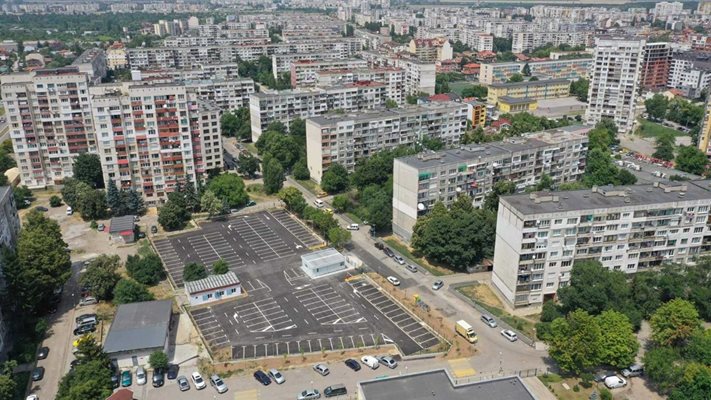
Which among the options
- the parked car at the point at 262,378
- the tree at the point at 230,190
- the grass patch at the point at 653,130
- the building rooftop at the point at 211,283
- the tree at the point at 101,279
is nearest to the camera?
the parked car at the point at 262,378

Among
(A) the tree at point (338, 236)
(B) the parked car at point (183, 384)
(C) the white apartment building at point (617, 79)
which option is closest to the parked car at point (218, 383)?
(B) the parked car at point (183, 384)

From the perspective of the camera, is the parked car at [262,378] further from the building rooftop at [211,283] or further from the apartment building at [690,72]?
the apartment building at [690,72]

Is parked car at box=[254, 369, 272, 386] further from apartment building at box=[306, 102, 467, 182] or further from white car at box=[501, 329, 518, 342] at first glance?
apartment building at box=[306, 102, 467, 182]

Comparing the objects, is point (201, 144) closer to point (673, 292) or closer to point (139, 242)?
point (139, 242)

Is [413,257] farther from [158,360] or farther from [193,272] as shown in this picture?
[158,360]

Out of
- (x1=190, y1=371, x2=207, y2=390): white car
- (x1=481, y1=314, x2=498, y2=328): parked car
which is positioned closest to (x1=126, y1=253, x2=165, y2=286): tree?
(x1=190, y1=371, x2=207, y2=390): white car

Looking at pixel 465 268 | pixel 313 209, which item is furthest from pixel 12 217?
pixel 465 268
